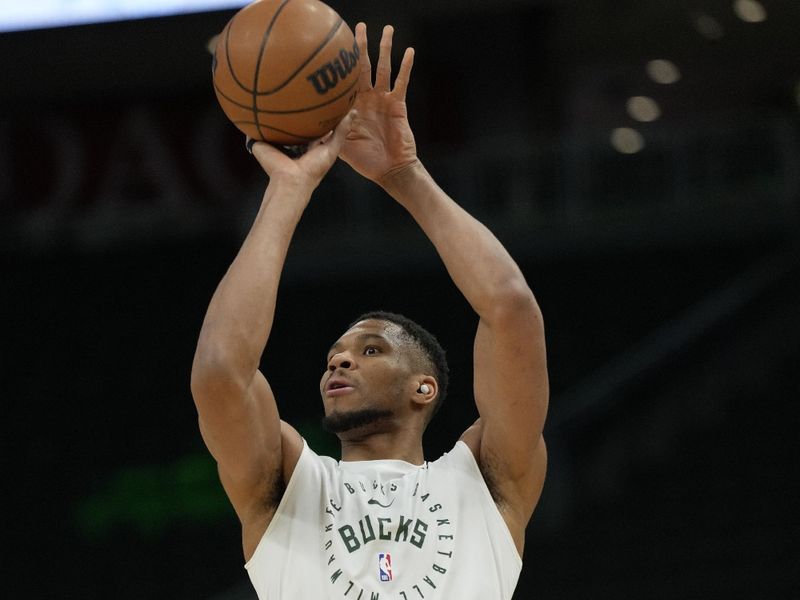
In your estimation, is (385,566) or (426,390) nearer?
(385,566)

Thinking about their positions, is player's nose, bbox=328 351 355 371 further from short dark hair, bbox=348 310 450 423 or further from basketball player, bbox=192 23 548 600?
short dark hair, bbox=348 310 450 423

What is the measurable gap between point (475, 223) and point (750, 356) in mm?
9093

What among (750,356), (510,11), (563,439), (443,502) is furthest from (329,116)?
(510,11)

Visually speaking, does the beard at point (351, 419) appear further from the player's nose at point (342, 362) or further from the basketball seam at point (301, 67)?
the basketball seam at point (301, 67)

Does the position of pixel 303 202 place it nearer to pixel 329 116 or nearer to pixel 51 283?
pixel 329 116

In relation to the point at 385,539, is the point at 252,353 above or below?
above

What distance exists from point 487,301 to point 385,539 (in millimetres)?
725

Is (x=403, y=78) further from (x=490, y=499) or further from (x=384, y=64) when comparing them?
(x=490, y=499)

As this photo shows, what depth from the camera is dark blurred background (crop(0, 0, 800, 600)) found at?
1098 centimetres

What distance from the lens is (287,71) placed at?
3.43 metres

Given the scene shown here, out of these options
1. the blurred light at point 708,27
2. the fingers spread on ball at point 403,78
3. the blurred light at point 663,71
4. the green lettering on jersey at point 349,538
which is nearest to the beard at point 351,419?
the green lettering on jersey at point 349,538

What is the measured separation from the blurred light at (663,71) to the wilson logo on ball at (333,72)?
11746mm

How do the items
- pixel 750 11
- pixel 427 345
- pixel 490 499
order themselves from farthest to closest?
1. pixel 750 11
2. pixel 427 345
3. pixel 490 499

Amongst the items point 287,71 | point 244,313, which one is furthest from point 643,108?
point 244,313
